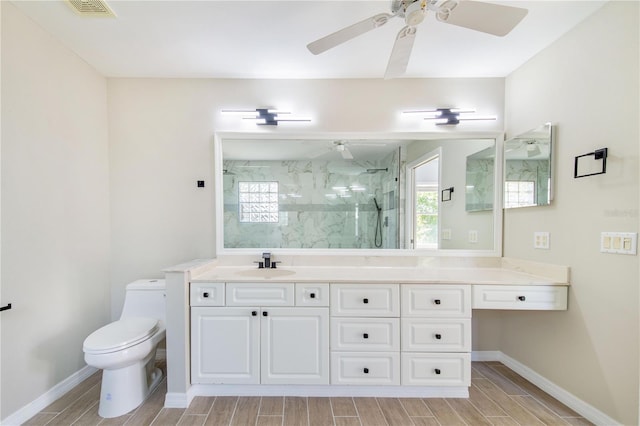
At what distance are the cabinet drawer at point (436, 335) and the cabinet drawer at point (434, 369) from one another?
0.16 feet

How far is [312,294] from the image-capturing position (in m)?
1.87

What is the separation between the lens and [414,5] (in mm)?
1201

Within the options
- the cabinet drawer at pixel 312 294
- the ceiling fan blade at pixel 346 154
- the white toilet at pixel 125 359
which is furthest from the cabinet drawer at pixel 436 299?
the white toilet at pixel 125 359

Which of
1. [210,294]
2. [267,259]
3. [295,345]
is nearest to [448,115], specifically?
[267,259]

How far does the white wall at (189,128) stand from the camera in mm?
2363

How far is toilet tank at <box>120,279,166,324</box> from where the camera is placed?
7.02ft

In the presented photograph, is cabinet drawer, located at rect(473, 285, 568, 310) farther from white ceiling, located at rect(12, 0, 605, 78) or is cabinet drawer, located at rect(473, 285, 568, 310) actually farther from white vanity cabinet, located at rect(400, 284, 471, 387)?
white ceiling, located at rect(12, 0, 605, 78)

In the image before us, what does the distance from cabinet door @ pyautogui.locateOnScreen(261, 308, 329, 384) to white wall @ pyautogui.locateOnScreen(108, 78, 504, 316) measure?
1.04 m

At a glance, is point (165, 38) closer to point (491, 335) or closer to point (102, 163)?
point (102, 163)

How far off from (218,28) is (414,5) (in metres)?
1.25

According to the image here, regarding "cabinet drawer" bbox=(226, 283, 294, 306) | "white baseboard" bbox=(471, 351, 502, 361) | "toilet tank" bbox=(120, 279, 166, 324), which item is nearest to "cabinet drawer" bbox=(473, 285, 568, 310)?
"white baseboard" bbox=(471, 351, 502, 361)

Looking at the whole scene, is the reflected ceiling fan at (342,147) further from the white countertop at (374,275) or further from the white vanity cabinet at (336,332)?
the white vanity cabinet at (336,332)

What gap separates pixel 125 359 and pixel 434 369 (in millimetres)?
2018

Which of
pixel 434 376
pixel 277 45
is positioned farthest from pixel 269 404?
pixel 277 45
